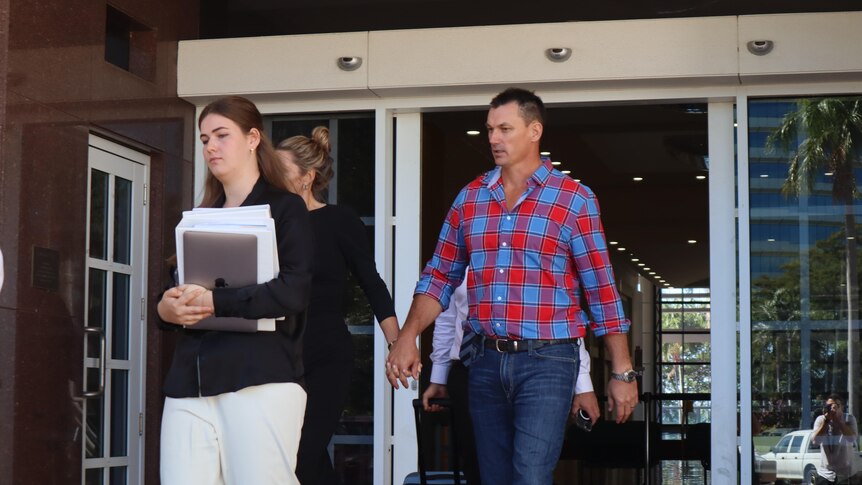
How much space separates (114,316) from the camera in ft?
21.1

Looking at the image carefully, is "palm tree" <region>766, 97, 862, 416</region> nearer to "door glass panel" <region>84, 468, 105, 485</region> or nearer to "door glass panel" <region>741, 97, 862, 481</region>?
"door glass panel" <region>741, 97, 862, 481</region>

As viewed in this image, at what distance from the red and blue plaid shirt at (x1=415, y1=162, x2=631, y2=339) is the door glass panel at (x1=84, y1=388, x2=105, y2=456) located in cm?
288

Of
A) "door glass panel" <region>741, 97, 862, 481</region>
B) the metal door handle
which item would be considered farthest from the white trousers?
"door glass panel" <region>741, 97, 862, 481</region>

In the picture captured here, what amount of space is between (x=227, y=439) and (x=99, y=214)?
3404 millimetres

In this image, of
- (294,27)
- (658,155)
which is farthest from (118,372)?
(658,155)

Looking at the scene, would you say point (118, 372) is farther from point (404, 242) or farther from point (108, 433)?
point (404, 242)

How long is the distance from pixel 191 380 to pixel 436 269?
3.70 ft

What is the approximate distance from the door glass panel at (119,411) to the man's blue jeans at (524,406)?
10.6 ft

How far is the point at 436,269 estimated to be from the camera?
13.3 ft

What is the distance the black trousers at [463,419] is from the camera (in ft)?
14.2

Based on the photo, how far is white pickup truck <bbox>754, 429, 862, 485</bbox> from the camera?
634 centimetres

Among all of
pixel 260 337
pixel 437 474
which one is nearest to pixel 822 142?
pixel 437 474

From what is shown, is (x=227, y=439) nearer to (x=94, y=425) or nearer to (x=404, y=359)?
(x=404, y=359)

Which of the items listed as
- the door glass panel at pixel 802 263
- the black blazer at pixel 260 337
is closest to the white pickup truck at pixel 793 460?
the door glass panel at pixel 802 263
